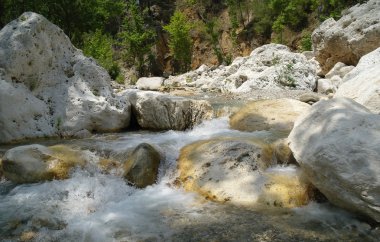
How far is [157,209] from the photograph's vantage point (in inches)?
188

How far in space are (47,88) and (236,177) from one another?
547cm

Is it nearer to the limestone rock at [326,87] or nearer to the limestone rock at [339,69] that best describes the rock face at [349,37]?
the limestone rock at [339,69]

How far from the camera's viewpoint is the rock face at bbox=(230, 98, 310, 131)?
7984 millimetres

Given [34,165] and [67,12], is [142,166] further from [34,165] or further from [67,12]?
[67,12]

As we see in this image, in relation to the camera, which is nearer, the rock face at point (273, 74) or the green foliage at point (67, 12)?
the rock face at point (273, 74)

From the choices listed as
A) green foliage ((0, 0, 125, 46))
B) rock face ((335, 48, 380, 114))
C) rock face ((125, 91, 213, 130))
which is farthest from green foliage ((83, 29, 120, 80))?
rock face ((335, 48, 380, 114))

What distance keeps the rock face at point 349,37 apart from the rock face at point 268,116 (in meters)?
7.99

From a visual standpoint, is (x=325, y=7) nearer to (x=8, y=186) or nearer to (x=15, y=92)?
(x=15, y=92)

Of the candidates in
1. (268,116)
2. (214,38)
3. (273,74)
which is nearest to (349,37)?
(273,74)

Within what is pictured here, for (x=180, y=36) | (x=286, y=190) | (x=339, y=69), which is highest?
(x=180, y=36)

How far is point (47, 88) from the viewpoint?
28.4 ft

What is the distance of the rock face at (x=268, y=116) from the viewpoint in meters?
7.98

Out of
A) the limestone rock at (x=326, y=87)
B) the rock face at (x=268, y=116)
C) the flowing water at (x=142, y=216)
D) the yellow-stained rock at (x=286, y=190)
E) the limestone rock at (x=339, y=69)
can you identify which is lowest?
the flowing water at (x=142, y=216)

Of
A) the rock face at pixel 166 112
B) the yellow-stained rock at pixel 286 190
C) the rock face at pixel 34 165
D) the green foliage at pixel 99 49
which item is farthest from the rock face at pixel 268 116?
the green foliage at pixel 99 49
